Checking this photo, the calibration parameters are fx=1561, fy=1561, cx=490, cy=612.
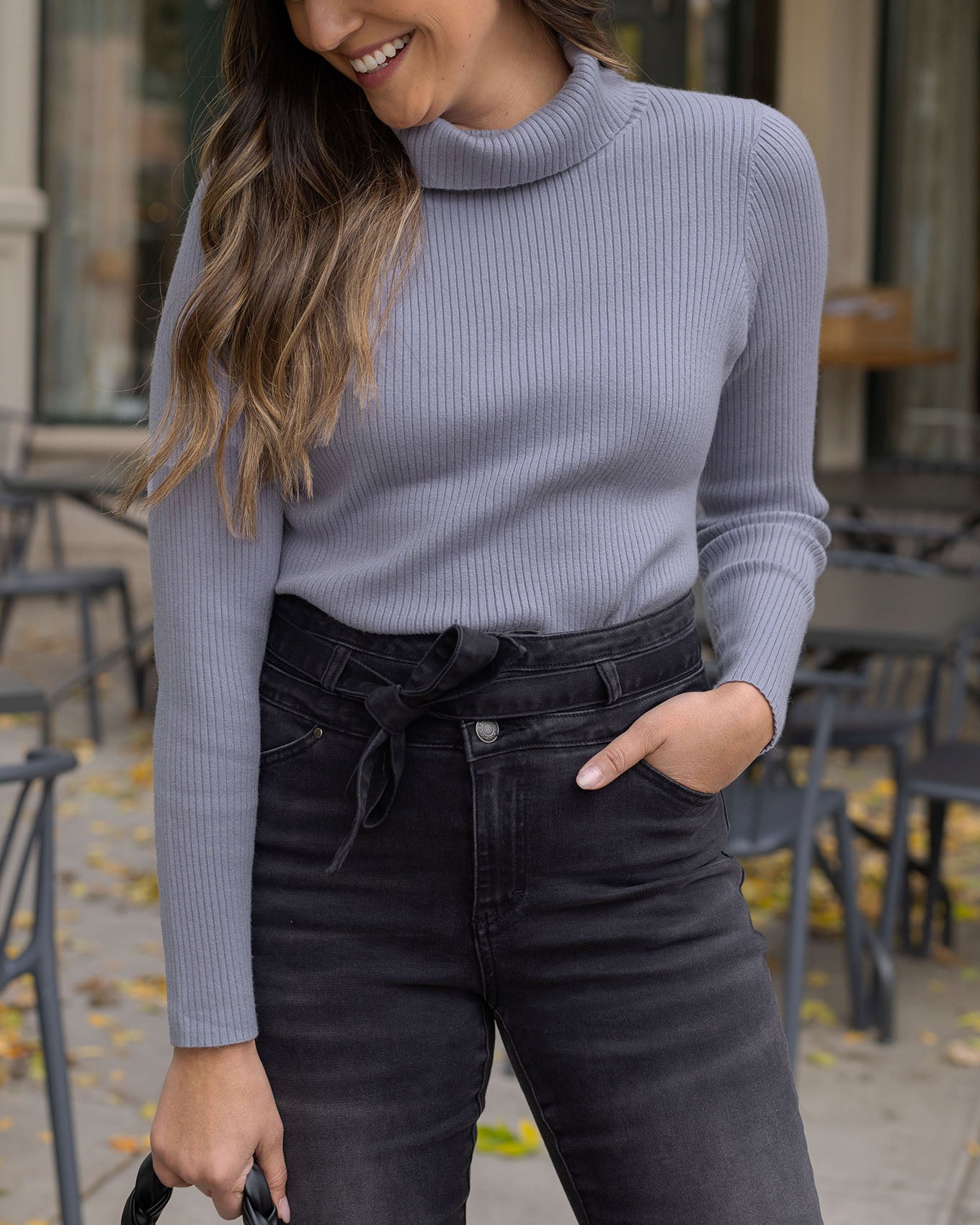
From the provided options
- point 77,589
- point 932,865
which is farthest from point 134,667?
point 932,865

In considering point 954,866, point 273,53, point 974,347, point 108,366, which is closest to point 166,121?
point 108,366

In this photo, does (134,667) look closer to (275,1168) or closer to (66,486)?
(66,486)

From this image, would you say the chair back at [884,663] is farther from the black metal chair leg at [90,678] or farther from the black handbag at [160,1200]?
the black metal chair leg at [90,678]

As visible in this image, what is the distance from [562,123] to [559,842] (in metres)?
0.58

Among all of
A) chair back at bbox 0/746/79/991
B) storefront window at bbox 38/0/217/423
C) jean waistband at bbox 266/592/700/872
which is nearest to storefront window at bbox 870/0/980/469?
storefront window at bbox 38/0/217/423

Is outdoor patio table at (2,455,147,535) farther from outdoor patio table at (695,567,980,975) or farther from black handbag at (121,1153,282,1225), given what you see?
black handbag at (121,1153,282,1225)

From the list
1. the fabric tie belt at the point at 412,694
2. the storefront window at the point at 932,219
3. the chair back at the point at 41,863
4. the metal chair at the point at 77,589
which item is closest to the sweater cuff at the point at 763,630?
the fabric tie belt at the point at 412,694

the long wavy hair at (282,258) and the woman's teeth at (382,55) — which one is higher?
the woman's teeth at (382,55)

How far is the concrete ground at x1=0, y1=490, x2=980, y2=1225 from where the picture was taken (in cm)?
279

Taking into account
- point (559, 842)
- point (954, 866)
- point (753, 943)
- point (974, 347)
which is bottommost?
point (954, 866)

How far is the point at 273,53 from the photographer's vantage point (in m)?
1.34

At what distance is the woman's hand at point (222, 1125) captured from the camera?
1236mm

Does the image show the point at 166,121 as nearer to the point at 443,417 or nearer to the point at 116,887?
the point at 116,887

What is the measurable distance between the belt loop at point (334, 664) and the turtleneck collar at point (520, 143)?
0.39 m
